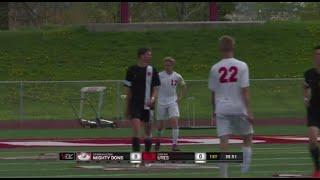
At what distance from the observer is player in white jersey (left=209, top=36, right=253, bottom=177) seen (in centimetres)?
1330

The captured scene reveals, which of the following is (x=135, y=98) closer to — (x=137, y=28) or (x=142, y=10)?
(x=137, y=28)

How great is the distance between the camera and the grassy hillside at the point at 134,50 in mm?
41406

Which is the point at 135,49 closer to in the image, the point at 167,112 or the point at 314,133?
the point at 167,112

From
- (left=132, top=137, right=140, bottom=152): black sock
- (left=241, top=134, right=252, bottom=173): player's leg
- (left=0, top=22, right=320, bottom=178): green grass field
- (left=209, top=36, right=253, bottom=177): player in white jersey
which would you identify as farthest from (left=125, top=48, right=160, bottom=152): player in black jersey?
(left=0, top=22, right=320, bottom=178): green grass field

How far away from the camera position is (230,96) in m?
13.4

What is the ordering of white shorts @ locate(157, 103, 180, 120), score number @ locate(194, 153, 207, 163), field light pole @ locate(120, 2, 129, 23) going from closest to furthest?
score number @ locate(194, 153, 207, 163) < white shorts @ locate(157, 103, 180, 120) < field light pole @ locate(120, 2, 129, 23)

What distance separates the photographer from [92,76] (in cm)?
4053

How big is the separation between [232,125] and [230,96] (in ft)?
1.60

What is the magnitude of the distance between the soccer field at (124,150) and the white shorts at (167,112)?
0.85 meters

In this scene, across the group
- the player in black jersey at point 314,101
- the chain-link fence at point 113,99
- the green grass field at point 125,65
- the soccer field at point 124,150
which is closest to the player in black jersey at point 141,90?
the soccer field at point 124,150

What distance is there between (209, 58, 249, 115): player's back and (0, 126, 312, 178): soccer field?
4.18 feet

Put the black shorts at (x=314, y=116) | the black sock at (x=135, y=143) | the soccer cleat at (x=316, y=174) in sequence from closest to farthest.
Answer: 1. the soccer cleat at (x=316, y=174)
2. the black shorts at (x=314, y=116)
3. the black sock at (x=135, y=143)

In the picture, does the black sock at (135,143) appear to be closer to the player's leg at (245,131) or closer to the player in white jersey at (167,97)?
the player's leg at (245,131)

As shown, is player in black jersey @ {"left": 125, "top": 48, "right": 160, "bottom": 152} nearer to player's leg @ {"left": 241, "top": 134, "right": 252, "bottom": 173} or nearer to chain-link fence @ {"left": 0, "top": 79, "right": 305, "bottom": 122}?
player's leg @ {"left": 241, "top": 134, "right": 252, "bottom": 173}
